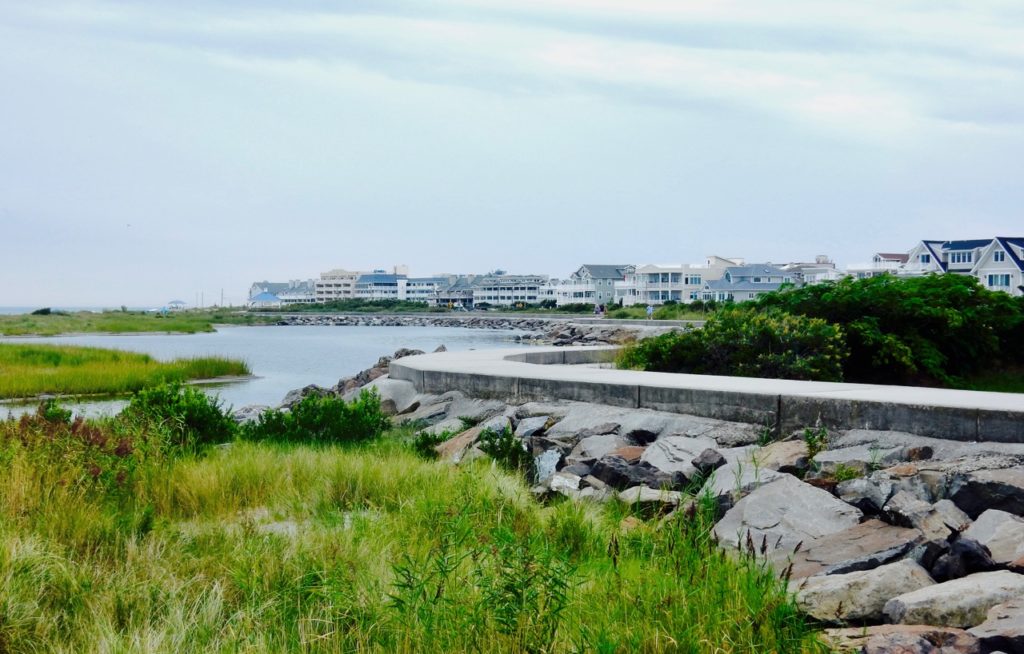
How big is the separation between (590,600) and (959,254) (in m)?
74.0

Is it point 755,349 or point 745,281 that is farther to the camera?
point 745,281

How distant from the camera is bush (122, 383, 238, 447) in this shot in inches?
345

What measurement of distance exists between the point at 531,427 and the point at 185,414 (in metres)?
3.32

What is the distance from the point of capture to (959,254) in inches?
2734

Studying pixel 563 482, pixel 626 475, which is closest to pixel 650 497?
pixel 626 475

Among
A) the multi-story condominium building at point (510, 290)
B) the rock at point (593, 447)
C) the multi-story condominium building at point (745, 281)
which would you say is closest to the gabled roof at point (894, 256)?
the multi-story condominium building at point (745, 281)

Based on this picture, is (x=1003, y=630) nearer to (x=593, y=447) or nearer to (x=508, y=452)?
(x=593, y=447)

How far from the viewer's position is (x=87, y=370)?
23.0m

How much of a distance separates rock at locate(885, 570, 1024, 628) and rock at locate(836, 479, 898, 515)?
1.56 m

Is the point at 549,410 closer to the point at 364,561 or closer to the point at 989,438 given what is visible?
the point at 989,438

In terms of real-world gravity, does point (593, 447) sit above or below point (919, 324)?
below

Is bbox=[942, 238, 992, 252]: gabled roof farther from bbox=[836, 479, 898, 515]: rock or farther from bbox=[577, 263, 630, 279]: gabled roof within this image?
bbox=[836, 479, 898, 515]: rock

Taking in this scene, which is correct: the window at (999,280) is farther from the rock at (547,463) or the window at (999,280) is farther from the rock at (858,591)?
the rock at (858,591)

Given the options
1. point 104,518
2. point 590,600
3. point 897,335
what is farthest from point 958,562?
point 897,335
